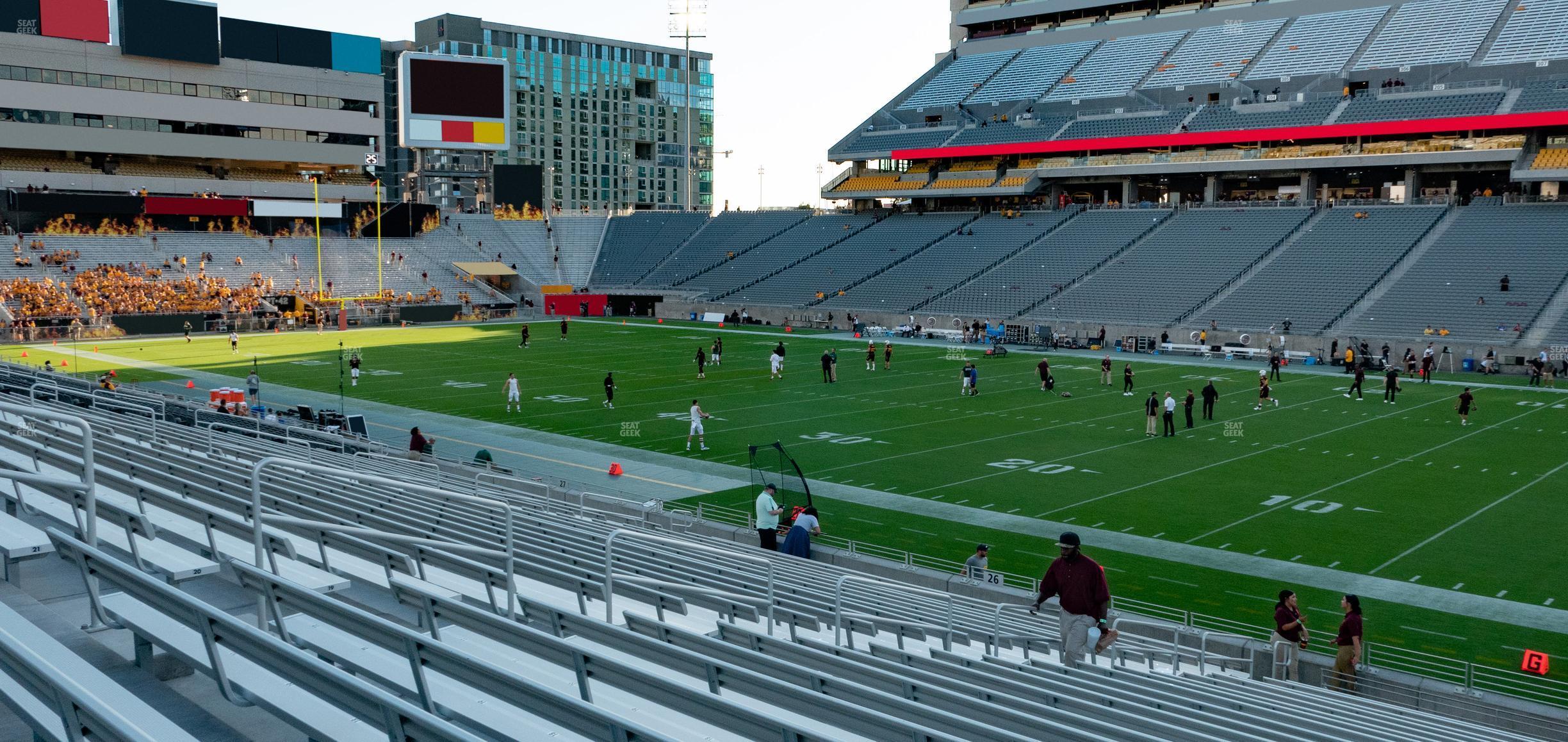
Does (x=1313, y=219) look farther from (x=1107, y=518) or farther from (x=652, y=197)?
(x=652, y=197)

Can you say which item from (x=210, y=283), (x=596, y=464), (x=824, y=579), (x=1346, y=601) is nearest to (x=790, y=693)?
(x=824, y=579)

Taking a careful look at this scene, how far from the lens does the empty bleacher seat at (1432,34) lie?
205 feet

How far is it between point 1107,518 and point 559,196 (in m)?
139

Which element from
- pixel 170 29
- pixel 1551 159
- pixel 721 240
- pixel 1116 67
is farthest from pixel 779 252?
pixel 1551 159

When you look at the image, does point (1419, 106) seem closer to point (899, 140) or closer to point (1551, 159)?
point (1551, 159)

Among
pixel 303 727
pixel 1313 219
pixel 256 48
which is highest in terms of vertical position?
pixel 256 48

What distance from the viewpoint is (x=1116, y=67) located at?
249ft

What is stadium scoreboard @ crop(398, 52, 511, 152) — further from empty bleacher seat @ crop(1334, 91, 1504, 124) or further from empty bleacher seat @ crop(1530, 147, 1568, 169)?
empty bleacher seat @ crop(1530, 147, 1568, 169)

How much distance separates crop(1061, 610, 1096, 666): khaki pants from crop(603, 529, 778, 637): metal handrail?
235 centimetres

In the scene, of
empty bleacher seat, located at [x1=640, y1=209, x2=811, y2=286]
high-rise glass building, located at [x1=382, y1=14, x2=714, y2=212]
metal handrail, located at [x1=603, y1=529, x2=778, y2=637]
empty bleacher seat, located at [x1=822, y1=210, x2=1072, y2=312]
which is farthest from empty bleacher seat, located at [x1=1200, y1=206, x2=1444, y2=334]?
high-rise glass building, located at [x1=382, y1=14, x2=714, y2=212]

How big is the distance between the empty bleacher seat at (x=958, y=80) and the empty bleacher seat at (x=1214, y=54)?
13.7 metres

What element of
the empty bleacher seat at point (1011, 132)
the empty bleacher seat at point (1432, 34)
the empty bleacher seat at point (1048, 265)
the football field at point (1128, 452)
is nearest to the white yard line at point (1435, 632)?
the football field at point (1128, 452)

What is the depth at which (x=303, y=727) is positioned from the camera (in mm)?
4035

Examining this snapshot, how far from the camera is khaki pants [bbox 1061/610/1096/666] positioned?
912 cm
